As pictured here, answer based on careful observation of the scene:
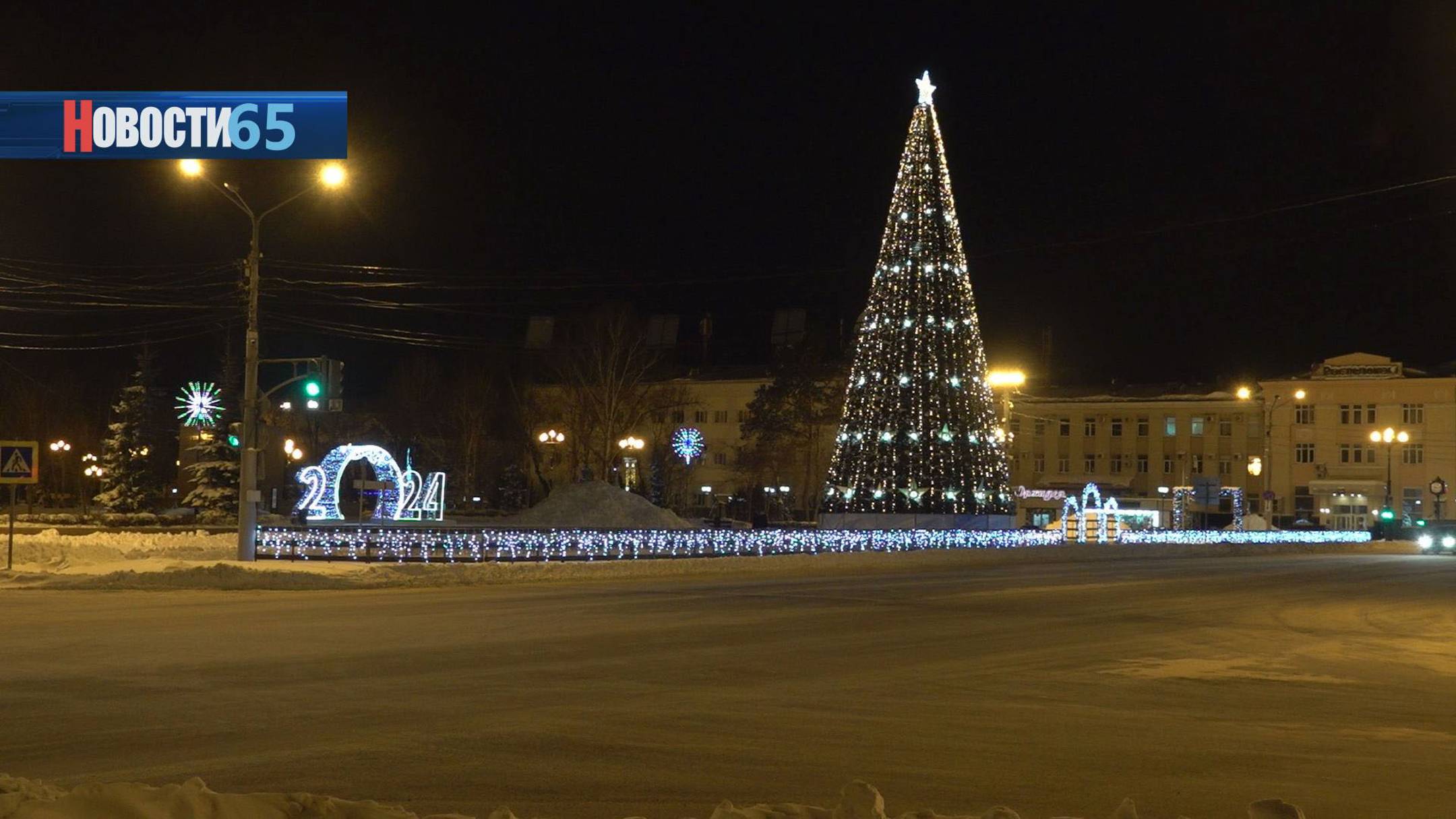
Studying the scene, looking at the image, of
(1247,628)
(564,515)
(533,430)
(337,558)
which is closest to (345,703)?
(1247,628)

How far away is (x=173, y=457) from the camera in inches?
3848

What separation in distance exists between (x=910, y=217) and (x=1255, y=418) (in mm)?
53510

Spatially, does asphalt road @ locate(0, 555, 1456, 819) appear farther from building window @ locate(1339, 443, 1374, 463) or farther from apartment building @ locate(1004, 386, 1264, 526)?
building window @ locate(1339, 443, 1374, 463)

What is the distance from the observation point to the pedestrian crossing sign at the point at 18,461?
27484 millimetres

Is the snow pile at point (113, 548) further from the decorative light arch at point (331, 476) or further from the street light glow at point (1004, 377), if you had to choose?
the street light glow at point (1004, 377)

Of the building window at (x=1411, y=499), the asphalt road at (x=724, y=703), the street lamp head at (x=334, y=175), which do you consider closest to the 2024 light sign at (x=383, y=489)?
the street lamp head at (x=334, y=175)

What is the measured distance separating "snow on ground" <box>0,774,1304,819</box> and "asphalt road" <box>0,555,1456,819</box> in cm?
139

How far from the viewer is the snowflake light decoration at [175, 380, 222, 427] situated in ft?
168

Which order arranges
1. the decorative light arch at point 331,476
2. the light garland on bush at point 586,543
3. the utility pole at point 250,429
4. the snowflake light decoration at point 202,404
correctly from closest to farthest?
1. the utility pole at point 250,429
2. the light garland on bush at point 586,543
3. the snowflake light decoration at point 202,404
4. the decorative light arch at point 331,476

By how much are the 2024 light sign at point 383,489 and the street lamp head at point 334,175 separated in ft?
93.9

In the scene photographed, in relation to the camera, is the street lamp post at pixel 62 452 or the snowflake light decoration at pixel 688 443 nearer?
the snowflake light decoration at pixel 688 443

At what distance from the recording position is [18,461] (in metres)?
27.5

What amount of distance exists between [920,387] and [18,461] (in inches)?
1194

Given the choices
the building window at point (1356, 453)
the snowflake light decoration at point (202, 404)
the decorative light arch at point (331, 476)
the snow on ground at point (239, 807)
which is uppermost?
the snowflake light decoration at point (202, 404)
